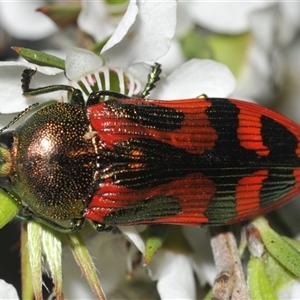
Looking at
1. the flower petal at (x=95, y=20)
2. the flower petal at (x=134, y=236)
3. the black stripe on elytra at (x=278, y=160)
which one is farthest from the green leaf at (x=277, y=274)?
the flower petal at (x=95, y=20)

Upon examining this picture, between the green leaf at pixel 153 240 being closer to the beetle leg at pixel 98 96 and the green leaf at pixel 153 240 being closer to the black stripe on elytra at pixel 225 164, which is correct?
the black stripe on elytra at pixel 225 164

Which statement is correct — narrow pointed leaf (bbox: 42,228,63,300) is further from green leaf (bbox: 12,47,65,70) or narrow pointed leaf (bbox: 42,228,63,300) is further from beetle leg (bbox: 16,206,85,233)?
green leaf (bbox: 12,47,65,70)

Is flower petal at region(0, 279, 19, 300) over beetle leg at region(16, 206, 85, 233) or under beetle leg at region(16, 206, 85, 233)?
under

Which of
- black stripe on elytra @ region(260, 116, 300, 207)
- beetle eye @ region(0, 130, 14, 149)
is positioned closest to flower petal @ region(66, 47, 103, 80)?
beetle eye @ region(0, 130, 14, 149)

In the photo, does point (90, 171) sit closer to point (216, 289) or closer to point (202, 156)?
point (202, 156)

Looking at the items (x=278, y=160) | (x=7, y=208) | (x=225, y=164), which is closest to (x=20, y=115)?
(x=7, y=208)

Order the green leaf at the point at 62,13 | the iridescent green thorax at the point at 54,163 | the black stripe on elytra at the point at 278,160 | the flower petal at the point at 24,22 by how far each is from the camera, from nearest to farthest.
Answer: the iridescent green thorax at the point at 54,163 → the black stripe on elytra at the point at 278,160 → the green leaf at the point at 62,13 → the flower petal at the point at 24,22

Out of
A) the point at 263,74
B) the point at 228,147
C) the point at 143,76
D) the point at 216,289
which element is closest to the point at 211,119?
the point at 228,147

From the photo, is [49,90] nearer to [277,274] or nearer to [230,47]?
[277,274]
